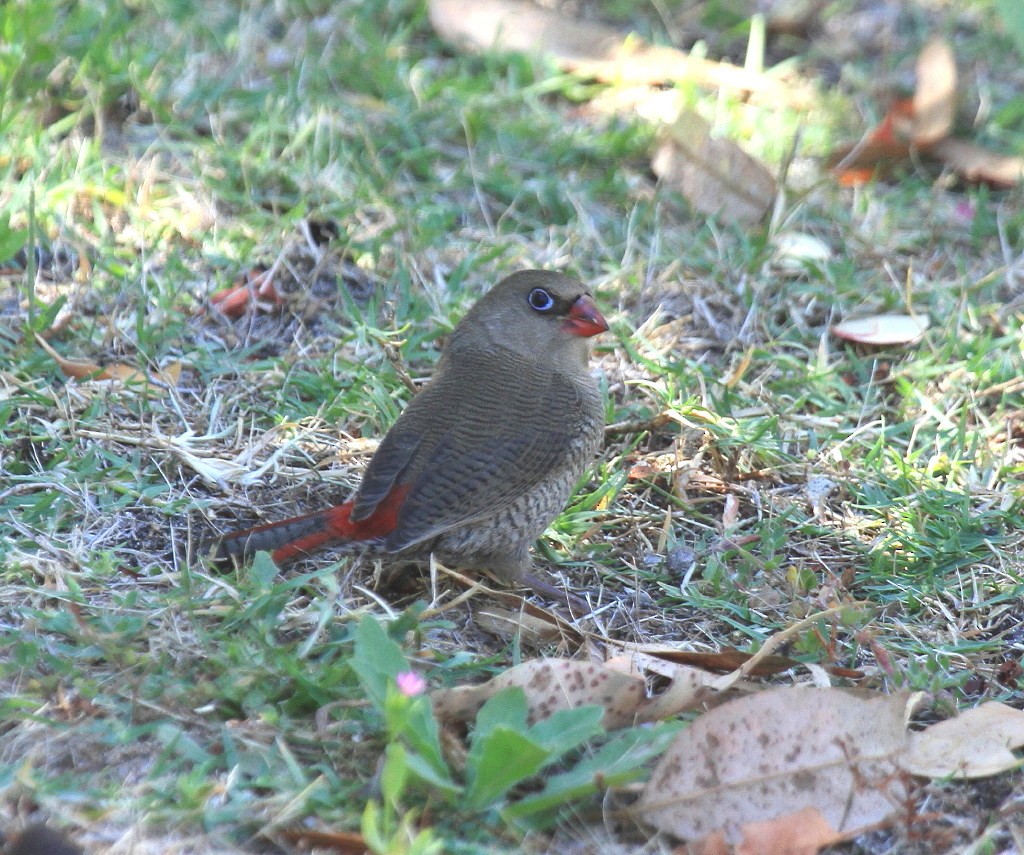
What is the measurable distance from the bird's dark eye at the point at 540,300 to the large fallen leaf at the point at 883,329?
1265 mm

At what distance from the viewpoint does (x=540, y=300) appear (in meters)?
3.94

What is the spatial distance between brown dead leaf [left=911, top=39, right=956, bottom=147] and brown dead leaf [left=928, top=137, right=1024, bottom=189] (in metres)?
0.06

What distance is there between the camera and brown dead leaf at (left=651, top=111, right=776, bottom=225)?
5215mm

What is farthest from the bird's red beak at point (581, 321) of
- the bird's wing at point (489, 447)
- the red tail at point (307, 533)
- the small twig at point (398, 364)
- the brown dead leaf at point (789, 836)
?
the brown dead leaf at point (789, 836)

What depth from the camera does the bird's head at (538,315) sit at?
3.91 meters

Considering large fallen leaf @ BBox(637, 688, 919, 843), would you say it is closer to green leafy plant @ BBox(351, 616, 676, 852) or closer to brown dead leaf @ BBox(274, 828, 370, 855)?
green leafy plant @ BBox(351, 616, 676, 852)

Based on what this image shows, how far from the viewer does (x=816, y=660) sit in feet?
10.4

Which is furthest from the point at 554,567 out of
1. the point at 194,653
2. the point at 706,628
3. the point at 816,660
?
the point at 194,653

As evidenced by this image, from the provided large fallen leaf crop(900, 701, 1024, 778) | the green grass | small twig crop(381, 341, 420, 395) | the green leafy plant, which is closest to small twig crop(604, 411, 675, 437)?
the green grass

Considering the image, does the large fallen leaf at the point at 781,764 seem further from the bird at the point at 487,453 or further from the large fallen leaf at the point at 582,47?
the large fallen leaf at the point at 582,47

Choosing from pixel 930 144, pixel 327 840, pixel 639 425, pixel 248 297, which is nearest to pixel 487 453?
pixel 639 425

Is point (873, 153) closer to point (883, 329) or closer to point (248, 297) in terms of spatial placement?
point (883, 329)

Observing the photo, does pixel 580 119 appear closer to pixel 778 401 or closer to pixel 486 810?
pixel 778 401

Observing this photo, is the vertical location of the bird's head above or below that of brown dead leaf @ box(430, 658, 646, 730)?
above
